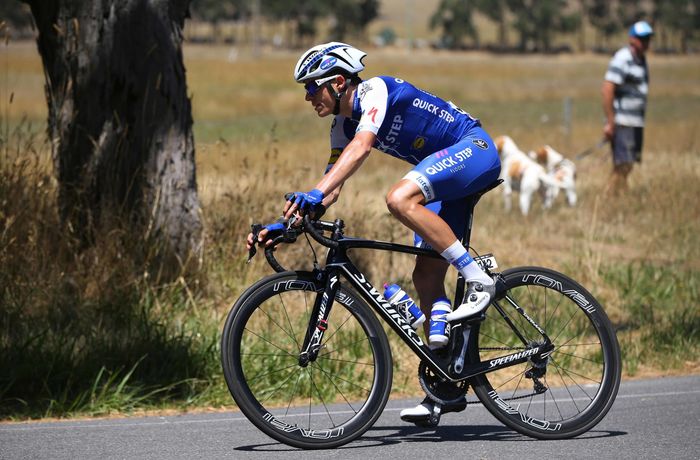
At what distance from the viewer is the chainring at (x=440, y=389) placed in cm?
567

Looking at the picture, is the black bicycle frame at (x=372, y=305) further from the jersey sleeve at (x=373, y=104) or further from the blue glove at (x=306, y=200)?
the jersey sleeve at (x=373, y=104)

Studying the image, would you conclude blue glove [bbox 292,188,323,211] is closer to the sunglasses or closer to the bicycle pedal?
the sunglasses

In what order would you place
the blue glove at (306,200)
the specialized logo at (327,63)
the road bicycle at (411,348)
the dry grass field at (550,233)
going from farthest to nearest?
the dry grass field at (550,233) → the specialized logo at (327,63) → the road bicycle at (411,348) → the blue glove at (306,200)

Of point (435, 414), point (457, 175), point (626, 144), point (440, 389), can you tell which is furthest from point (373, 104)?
point (626, 144)

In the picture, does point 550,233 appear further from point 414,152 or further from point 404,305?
point 404,305

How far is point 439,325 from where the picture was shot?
561 centimetres

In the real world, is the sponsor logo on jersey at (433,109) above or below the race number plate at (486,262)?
above

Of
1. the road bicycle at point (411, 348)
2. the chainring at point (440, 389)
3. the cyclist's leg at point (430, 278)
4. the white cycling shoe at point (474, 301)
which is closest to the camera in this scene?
the road bicycle at point (411, 348)

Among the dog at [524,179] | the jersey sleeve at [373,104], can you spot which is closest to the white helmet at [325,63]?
the jersey sleeve at [373,104]

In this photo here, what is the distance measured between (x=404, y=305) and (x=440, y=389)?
0.48m

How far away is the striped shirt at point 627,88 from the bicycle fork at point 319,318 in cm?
839

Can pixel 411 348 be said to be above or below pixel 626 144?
below

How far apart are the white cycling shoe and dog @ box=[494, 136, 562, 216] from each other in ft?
26.5

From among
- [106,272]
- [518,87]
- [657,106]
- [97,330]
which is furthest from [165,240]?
[518,87]
